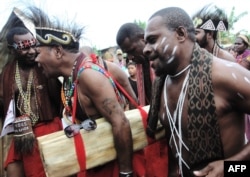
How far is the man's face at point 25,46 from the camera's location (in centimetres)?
345

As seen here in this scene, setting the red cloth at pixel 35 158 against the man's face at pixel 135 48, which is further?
the man's face at pixel 135 48

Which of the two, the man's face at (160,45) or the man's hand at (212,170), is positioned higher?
the man's face at (160,45)

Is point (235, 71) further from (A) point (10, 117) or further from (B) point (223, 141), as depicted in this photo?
(A) point (10, 117)

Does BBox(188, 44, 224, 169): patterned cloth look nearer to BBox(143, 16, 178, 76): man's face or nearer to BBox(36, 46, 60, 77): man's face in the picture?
BBox(143, 16, 178, 76): man's face

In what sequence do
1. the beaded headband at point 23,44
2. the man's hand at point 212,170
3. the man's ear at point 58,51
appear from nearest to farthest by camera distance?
the man's hand at point 212,170
the man's ear at point 58,51
the beaded headband at point 23,44

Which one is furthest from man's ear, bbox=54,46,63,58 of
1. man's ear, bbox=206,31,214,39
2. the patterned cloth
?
man's ear, bbox=206,31,214,39

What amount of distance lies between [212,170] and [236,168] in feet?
0.46

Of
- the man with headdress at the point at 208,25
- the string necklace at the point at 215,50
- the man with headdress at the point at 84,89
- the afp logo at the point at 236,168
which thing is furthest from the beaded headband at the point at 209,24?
the afp logo at the point at 236,168

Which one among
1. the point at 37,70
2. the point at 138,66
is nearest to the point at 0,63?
the point at 37,70

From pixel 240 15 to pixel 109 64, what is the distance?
1614 cm

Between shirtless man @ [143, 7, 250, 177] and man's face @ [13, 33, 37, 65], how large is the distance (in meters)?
1.80

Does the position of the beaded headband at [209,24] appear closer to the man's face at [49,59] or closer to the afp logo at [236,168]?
the man's face at [49,59]

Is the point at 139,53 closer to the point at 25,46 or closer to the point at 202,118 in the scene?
the point at 25,46

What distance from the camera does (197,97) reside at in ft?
6.07
